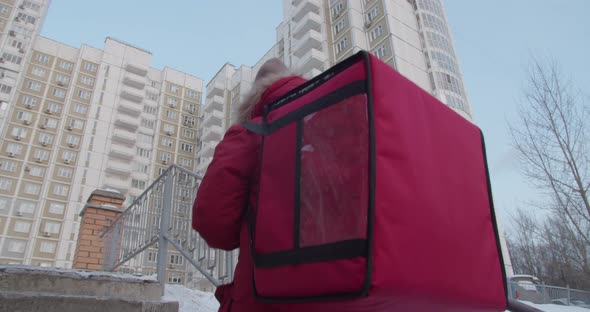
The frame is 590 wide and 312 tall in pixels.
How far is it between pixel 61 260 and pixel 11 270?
145ft

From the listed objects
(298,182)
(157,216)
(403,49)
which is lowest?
(298,182)

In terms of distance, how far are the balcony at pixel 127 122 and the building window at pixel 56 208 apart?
38.3 feet

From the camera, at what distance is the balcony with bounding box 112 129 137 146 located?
48.1 meters

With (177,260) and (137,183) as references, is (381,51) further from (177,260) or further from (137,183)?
(137,183)

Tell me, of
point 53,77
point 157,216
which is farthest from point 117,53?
point 157,216

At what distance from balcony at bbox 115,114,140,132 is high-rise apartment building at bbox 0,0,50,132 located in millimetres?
10951

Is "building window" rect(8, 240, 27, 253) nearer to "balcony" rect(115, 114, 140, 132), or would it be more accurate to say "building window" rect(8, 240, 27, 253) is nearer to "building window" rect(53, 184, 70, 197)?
"building window" rect(53, 184, 70, 197)

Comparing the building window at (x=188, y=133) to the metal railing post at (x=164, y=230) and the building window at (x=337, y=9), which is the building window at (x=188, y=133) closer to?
→ the building window at (x=337, y=9)

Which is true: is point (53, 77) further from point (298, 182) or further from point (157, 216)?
point (298, 182)

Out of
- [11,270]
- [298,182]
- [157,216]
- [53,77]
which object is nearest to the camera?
[298,182]

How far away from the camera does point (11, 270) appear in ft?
8.86

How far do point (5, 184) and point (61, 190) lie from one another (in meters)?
5.22

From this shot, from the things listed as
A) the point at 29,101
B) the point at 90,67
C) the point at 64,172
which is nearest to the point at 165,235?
the point at 64,172

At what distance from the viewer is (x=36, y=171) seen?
43750mm
